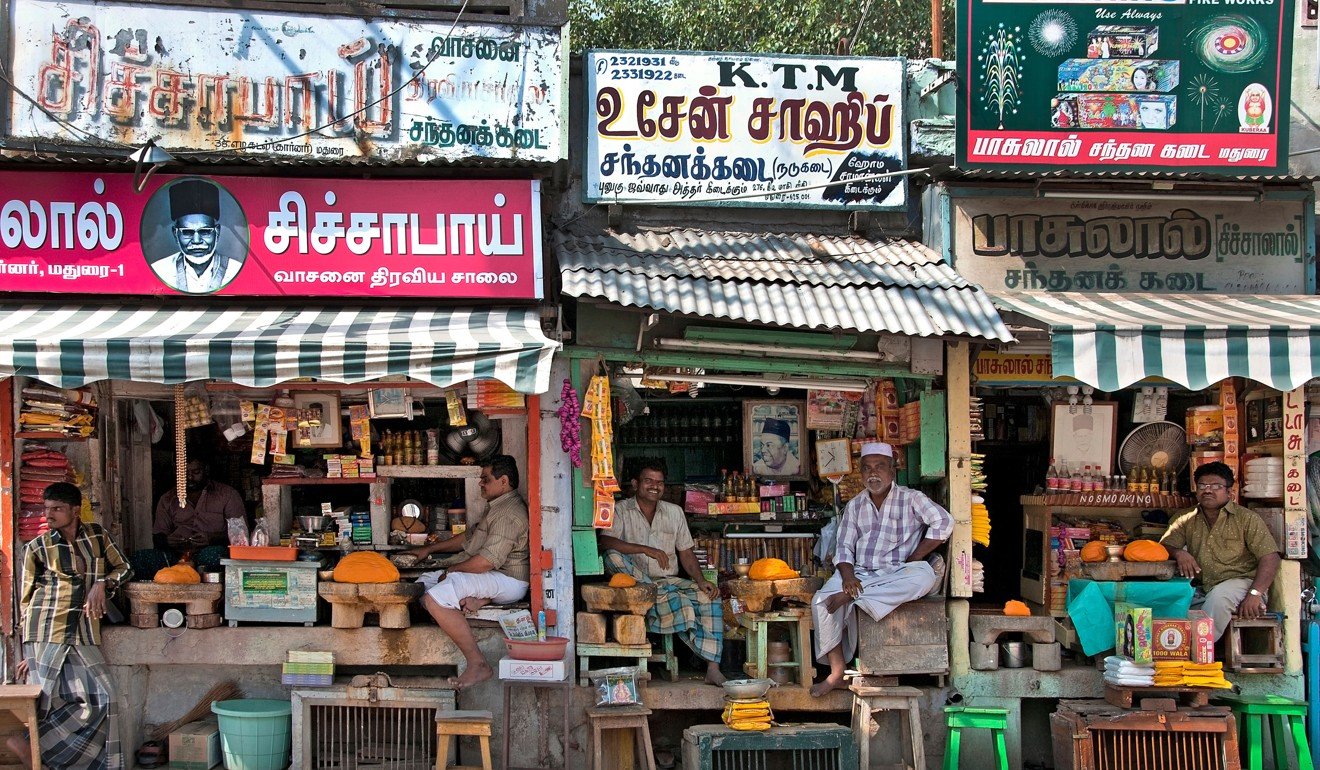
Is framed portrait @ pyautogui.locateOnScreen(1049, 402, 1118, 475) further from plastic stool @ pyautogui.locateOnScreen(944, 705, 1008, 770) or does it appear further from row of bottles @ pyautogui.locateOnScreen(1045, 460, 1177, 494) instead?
Result: plastic stool @ pyautogui.locateOnScreen(944, 705, 1008, 770)

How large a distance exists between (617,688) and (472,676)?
36.2 inches

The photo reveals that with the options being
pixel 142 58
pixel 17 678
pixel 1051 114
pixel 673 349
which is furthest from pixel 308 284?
pixel 1051 114

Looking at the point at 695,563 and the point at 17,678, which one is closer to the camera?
the point at 17,678

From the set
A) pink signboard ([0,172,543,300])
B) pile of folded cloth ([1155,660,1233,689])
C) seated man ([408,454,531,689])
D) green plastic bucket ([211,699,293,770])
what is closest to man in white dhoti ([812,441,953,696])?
pile of folded cloth ([1155,660,1233,689])

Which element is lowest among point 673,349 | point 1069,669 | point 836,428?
point 1069,669

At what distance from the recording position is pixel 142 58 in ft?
25.0

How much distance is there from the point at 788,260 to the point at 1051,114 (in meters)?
2.02

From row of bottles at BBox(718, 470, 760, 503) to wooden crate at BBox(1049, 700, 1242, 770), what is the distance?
2659 mm

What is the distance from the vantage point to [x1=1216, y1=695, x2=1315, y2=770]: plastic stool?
7402 millimetres

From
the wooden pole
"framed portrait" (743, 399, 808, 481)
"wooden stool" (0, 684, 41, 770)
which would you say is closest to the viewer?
"wooden stool" (0, 684, 41, 770)

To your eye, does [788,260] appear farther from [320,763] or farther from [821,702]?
[320,763]

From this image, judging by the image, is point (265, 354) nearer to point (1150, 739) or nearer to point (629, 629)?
point (629, 629)

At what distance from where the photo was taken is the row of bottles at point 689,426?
30.7ft

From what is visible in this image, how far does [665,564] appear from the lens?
808 cm
